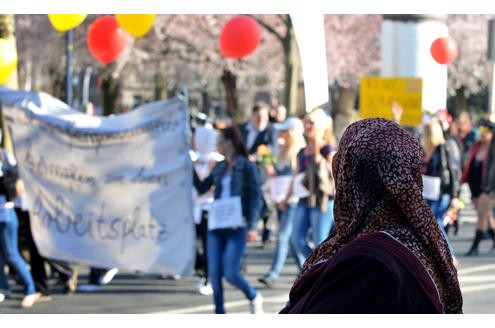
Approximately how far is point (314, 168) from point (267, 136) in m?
3.78

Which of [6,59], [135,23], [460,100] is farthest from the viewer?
[460,100]

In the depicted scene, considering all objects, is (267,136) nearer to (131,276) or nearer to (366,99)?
(131,276)

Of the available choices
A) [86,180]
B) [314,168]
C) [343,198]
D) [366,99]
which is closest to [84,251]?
[86,180]

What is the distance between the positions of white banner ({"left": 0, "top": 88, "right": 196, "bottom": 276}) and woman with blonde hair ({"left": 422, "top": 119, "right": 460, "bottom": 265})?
3.25 m

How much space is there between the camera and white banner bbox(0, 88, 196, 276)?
9.51 m

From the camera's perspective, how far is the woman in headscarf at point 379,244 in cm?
264

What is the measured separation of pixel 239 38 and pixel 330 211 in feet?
6.06

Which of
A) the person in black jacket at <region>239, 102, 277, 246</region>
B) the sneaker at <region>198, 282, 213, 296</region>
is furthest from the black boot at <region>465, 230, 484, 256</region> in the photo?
the sneaker at <region>198, 282, 213, 296</region>

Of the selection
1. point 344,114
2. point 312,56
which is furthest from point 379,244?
point 344,114

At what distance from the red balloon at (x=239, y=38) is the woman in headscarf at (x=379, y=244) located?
7035mm

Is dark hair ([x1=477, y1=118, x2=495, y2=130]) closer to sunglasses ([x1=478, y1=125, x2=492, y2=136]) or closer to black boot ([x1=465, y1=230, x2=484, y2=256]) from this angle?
sunglasses ([x1=478, y1=125, x2=492, y2=136])

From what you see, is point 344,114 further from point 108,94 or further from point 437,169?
point 437,169

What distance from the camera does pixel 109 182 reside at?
9.88 meters

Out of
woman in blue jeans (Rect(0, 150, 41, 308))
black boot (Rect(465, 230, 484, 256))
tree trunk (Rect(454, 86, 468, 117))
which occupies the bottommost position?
tree trunk (Rect(454, 86, 468, 117))
